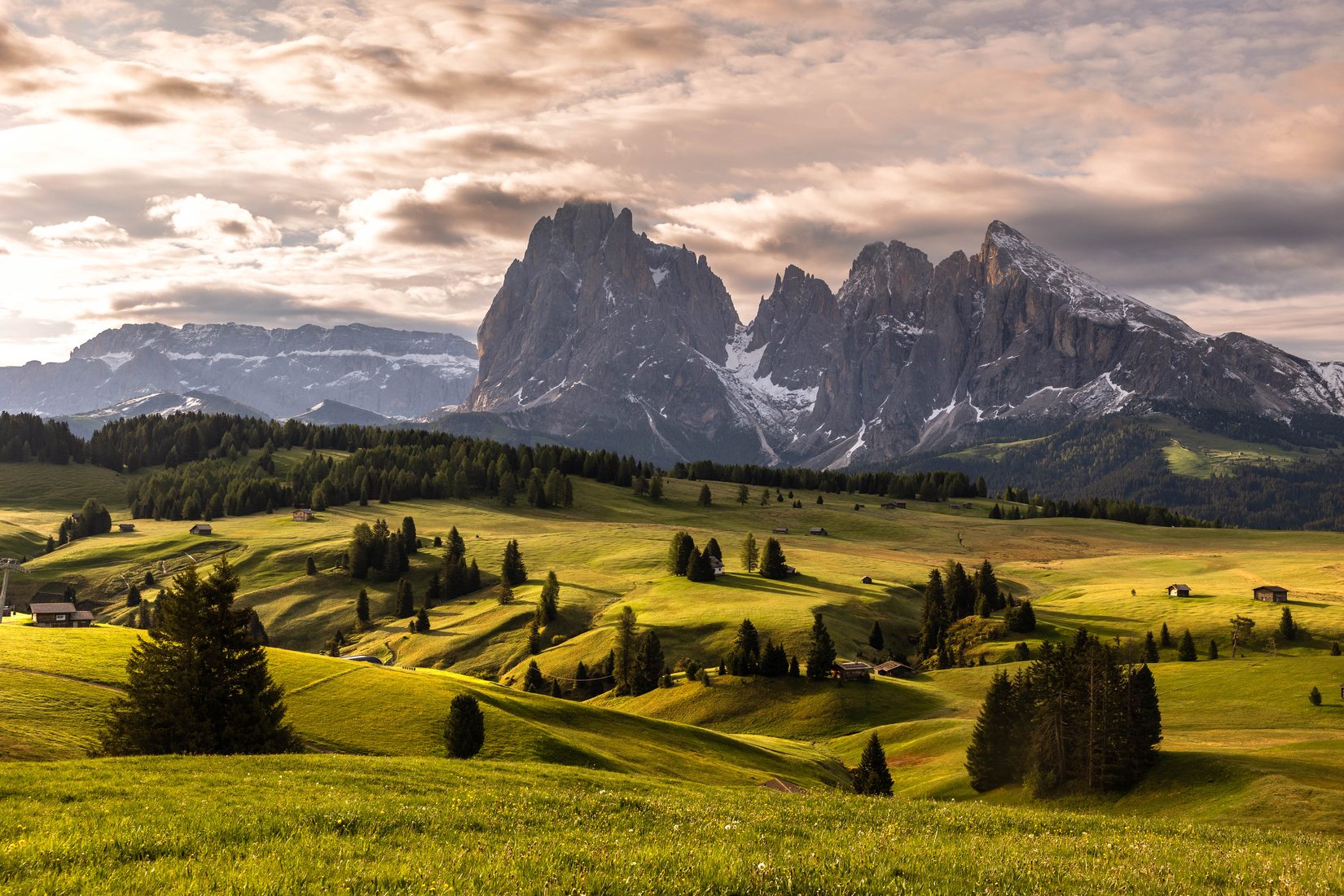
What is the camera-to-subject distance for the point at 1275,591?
148125 millimetres

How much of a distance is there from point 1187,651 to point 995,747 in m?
64.9

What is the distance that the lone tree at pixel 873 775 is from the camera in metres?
70.8

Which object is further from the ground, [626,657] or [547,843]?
[547,843]

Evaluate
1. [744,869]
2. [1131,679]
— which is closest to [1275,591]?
[1131,679]

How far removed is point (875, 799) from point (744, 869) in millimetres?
17835

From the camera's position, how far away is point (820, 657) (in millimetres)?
116062

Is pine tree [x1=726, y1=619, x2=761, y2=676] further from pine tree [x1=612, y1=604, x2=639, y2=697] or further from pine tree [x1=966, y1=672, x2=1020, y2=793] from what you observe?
pine tree [x1=966, y1=672, x2=1020, y2=793]

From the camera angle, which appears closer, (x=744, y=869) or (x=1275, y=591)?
(x=744, y=869)

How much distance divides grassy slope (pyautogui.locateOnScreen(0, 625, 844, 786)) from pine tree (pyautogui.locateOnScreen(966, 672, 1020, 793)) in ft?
43.5

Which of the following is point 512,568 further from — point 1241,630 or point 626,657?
point 1241,630

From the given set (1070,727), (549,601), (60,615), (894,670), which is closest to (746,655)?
(894,670)

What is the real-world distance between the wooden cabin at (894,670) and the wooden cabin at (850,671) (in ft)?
31.3

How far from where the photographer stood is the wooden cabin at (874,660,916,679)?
128 m

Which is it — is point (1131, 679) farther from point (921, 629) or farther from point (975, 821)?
point (921, 629)
